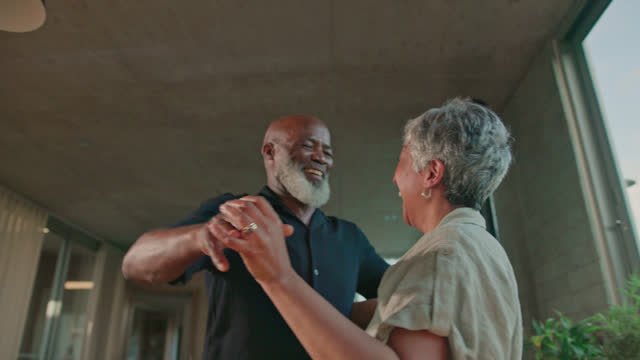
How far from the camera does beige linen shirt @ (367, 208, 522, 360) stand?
28.0 inches

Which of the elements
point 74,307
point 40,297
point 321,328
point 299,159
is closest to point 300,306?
point 321,328

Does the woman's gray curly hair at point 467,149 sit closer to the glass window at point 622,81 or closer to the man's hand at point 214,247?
the man's hand at point 214,247

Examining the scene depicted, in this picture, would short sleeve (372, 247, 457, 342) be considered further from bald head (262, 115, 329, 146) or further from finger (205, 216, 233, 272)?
bald head (262, 115, 329, 146)

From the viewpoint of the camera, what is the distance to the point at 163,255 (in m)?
1.03

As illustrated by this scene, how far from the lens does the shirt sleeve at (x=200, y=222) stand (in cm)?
113

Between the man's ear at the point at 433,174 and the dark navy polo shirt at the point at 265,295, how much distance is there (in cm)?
48

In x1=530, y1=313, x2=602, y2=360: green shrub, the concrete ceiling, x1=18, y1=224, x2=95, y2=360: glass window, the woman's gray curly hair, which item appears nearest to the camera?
the woman's gray curly hair

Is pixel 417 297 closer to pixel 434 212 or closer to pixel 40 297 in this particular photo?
pixel 434 212

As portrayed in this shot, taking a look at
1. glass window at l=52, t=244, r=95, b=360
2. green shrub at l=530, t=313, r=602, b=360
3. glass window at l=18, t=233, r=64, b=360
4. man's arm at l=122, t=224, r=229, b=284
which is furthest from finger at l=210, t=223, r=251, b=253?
glass window at l=52, t=244, r=95, b=360

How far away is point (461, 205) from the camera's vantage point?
0.96 meters

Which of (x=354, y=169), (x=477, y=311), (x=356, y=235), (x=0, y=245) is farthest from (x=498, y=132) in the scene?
(x=0, y=245)

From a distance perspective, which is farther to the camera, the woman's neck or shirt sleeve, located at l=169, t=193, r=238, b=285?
shirt sleeve, located at l=169, t=193, r=238, b=285

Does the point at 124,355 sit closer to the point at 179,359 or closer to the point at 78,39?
the point at 179,359

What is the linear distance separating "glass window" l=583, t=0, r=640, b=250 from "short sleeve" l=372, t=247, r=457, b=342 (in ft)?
6.43
